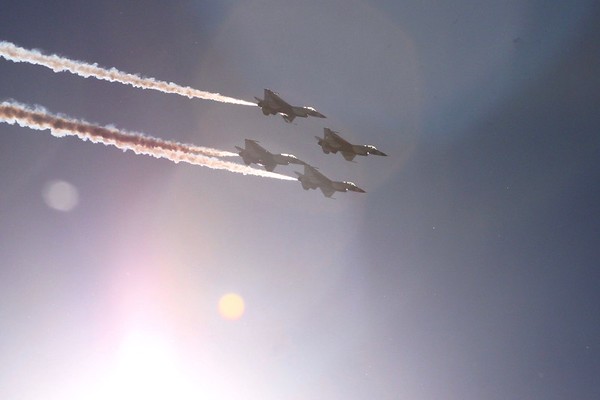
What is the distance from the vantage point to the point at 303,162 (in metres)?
76.1

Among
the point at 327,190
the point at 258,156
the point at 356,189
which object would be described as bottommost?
the point at 356,189

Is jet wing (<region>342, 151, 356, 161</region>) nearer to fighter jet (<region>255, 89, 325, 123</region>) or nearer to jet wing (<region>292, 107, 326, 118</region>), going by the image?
jet wing (<region>292, 107, 326, 118</region>)

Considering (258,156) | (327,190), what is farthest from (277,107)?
(327,190)

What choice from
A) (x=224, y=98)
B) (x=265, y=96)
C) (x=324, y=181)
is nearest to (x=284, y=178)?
(x=324, y=181)

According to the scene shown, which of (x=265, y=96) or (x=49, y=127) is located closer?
(x=49, y=127)

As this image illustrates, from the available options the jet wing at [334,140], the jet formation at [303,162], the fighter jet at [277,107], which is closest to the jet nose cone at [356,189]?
the jet formation at [303,162]

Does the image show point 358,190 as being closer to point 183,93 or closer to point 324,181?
point 324,181

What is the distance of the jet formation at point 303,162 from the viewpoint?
2749 inches

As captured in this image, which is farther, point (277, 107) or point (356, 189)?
point (356, 189)

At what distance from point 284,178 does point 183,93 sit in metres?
19.0

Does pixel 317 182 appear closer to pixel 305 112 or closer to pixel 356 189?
pixel 356 189

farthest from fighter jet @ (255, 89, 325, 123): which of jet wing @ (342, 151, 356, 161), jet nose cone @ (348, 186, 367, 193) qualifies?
jet nose cone @ (348, 186, 367, 193)

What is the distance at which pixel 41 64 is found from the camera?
50.0 meters

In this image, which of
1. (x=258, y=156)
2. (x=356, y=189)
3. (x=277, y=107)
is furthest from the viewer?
(x=356, y=189)
